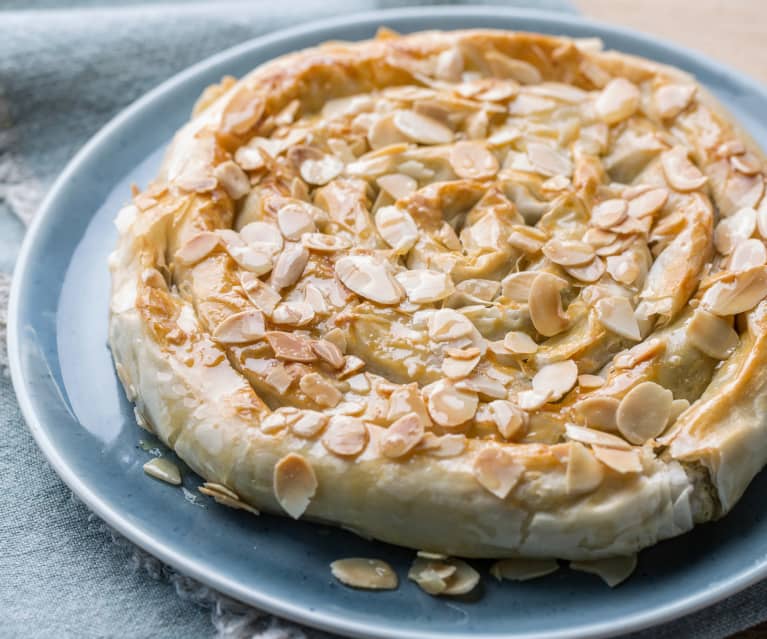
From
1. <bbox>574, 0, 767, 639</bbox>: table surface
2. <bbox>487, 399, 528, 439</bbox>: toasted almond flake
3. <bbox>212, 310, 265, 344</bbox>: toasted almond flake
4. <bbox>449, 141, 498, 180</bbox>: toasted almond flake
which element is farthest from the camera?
<bbox>574, 0, 767, 639</bbox>: table surface

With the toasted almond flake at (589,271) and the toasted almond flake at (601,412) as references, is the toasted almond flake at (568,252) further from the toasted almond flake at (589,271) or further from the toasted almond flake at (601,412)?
the toasted almond flake at (601,412)

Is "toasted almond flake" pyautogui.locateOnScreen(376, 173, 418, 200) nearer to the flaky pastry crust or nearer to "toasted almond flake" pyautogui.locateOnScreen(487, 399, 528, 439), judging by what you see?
the flaky pastry crust

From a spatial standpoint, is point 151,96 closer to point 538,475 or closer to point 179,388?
point 179,388

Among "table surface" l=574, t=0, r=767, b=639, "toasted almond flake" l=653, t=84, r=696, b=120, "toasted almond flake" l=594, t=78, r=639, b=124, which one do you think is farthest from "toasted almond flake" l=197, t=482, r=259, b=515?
"table surface" l=574, t=0, r=767, b=639

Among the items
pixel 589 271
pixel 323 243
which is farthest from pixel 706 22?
pixel 323 243

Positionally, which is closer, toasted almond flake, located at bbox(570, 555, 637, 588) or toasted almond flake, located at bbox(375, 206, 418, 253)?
toasted almond flake, located at bbox(570, 555, 637, 588)

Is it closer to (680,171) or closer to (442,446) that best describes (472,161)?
(680,171)
